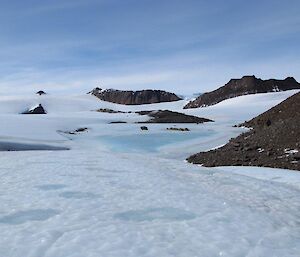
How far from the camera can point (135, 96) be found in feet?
486

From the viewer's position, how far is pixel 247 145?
58.3ft

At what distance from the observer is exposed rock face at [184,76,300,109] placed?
357 ft

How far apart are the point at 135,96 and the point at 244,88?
48051 mm

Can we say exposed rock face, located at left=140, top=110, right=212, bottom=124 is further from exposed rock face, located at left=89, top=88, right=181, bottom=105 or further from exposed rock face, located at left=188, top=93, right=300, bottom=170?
exposed rock face, located at left=89, top=88, right=181, bottom=105

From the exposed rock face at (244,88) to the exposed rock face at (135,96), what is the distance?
119 ft

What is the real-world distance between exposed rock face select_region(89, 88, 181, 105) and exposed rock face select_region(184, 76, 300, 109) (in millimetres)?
36282

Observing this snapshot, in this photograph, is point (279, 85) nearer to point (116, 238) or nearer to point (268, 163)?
point (268, 163)

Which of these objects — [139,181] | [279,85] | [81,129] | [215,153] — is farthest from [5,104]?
[139,181]

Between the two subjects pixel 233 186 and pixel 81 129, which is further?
pixel 81 129

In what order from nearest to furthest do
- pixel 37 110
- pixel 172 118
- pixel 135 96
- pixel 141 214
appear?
1. pixel 141 214
2. pixel 172 118
3. pixel 37 110
4. pixel 135 96

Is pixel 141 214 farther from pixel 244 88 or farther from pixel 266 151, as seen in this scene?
pixel 244 88

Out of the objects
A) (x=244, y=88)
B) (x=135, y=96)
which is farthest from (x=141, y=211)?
(x=135, y=96)

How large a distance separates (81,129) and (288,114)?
16.6 metres

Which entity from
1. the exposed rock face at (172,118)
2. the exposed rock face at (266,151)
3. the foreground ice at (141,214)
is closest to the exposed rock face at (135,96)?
the exposed rock face at (172,118)
